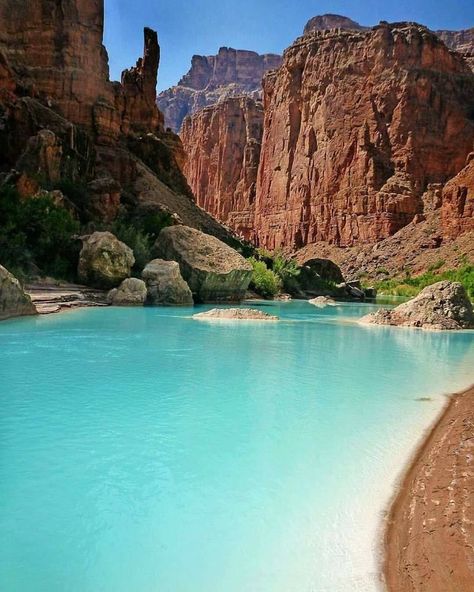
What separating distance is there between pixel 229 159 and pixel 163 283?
80326mm

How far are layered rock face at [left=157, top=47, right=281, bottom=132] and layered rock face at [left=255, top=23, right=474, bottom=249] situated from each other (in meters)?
105

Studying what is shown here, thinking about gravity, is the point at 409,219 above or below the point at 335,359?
above

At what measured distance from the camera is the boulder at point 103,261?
1673 cm

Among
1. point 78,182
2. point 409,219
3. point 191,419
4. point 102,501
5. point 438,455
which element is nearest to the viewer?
point 102,501

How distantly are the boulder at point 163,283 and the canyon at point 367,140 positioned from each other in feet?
139

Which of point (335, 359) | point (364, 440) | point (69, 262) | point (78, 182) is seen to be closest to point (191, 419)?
point (364, 440)

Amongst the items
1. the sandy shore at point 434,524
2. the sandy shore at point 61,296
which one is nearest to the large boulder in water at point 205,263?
the sandy shore at point 61,296

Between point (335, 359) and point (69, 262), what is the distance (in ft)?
37.9

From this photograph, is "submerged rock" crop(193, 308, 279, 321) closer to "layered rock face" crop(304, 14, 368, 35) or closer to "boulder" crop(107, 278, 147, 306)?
"boulder" crop(107, 278, 147, 306)

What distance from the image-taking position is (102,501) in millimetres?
2885

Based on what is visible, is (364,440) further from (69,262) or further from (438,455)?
(69,262)

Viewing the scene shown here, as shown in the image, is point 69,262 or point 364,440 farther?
point 69,262

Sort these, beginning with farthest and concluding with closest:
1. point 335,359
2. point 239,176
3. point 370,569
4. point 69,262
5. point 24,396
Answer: point 239,176 → point 69,262 → point 335,359 → point 24,396 → point 370,569

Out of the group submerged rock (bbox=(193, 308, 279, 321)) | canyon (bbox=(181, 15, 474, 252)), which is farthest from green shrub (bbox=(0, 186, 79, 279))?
canyon (bbox=(181, 15, 474, 252))
